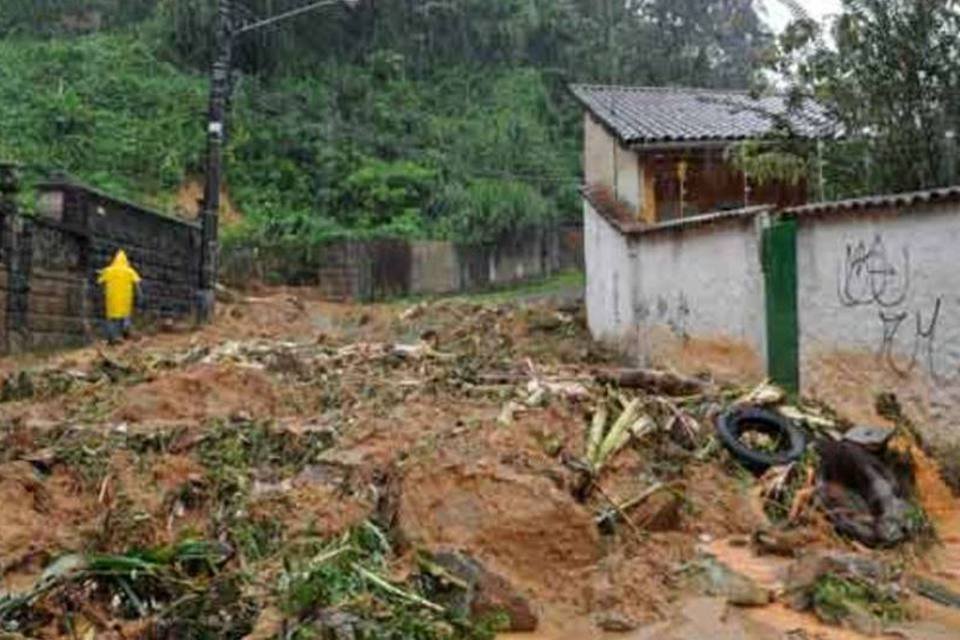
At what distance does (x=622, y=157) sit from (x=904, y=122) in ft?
24.8

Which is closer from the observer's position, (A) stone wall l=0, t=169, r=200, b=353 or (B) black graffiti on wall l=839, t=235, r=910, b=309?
(B) black graffiti on wall l=839, t=235, r=910, b=309

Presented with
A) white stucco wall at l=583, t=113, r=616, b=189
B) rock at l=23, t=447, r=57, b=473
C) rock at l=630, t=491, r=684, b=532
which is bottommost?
rock at l=630, t=491, r=684, b=532

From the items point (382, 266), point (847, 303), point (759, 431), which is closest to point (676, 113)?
point (382, 266)

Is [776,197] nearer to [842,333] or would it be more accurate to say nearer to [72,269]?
[842,333]

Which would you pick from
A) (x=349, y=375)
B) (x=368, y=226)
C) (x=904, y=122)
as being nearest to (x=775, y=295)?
(x=904, y=122)

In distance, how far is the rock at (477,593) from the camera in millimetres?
5055

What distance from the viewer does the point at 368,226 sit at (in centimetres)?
3066

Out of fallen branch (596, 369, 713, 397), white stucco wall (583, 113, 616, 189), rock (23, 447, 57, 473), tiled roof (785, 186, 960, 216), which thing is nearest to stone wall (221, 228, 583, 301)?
white stucco wall (583, 113, 616, 189)

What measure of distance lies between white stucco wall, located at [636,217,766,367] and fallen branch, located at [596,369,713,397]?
125cm

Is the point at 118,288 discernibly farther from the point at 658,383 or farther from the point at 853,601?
the point at 853,601

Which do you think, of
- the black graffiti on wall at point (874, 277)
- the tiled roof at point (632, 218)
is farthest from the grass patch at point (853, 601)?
the tiled roof at point (632, 218)

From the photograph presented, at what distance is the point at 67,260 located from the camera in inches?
601

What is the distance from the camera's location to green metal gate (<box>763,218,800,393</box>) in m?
10.1

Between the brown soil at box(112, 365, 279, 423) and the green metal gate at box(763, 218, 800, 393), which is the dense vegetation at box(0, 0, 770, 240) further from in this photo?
the green metal gate at box(763, 218, 800, 393)
